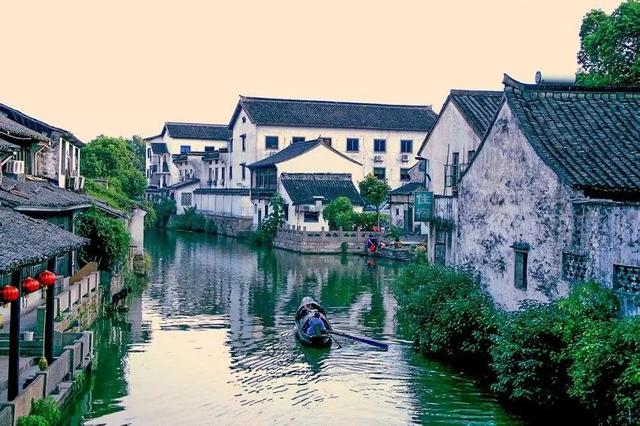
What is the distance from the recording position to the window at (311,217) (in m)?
57.8

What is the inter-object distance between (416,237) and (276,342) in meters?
28.7

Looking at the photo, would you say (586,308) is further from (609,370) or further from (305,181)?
(305,181)

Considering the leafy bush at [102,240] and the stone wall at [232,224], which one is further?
the stone wall at [232,224]

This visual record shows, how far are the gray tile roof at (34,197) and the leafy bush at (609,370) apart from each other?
14080mm

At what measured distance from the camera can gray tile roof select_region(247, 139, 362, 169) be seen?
203ft

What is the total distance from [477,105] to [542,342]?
21.3 metres

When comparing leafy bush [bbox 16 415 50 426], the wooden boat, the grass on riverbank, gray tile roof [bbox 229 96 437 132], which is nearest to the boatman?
the wooden boat

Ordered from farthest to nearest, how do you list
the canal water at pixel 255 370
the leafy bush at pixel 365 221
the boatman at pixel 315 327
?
the leafy bush at pixel 365 221 < the boatman at pixel 315 327 < the canal water at pixel 255 370

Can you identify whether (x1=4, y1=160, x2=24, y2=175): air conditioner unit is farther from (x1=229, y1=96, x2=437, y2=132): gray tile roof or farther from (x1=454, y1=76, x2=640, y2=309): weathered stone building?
(x1=229, y1=96, x2=437, y2=132): gray tile roof

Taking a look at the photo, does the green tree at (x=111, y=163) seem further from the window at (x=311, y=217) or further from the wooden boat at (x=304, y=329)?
the wooden boat at (x=304, y=329)

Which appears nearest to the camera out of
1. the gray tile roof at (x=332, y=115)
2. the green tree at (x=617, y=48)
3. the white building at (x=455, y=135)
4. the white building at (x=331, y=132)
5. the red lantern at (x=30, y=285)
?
the red lantern at (x=30, y=285)

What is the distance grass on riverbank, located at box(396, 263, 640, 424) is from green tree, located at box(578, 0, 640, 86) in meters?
11.1

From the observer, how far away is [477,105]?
35969 mm

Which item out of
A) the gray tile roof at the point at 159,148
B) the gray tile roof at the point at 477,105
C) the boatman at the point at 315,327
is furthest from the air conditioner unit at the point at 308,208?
the gray tile roof at the point at 159,148
